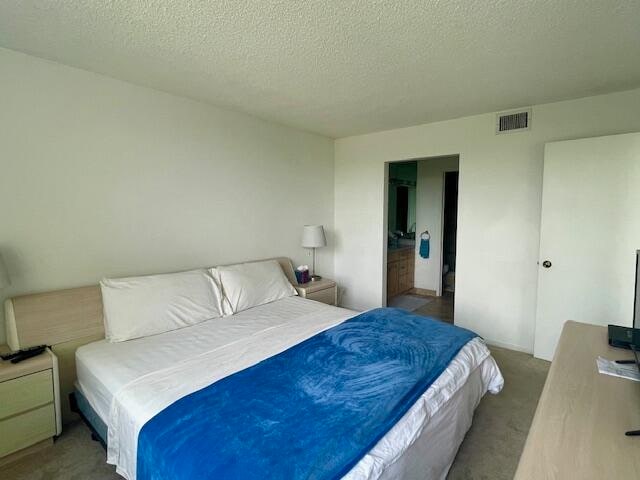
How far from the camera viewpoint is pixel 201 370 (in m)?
1.76

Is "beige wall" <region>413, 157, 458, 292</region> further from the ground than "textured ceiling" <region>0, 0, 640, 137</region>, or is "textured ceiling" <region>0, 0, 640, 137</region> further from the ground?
"textured ceiling" <region>0, 0, 640, 137</region>

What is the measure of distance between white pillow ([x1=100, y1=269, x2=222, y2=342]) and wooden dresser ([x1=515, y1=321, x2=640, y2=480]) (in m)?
2.25

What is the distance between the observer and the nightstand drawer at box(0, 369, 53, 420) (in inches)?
69.7

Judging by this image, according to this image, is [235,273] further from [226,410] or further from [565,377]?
[565,377]

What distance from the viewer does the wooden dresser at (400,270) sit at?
199 inches

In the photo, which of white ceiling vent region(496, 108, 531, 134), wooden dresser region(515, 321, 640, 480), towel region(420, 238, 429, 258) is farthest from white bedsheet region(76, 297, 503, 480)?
towel region(420, 238, 429, 258)

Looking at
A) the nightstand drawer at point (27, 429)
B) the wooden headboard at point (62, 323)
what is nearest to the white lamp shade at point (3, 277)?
the wooden headboard at point (62, 323)

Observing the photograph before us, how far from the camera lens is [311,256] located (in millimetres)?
4324

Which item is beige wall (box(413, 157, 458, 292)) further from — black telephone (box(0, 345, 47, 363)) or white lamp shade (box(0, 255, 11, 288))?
white lamp shade (box(0, 255, 11, 288))

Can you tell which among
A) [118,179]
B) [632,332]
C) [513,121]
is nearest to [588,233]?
[513,121]

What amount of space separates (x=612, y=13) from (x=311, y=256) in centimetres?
342

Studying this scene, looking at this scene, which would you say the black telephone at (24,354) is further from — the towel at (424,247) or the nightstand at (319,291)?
the towel at (424,247)

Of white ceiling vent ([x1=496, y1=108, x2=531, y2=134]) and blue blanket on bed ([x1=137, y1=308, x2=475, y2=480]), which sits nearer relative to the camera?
blue blanket on bed ([x1=137, y1=308, x2=475, y2=480])

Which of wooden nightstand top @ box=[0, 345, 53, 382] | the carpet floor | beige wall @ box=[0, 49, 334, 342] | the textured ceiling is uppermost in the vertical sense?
the textured ceiling
